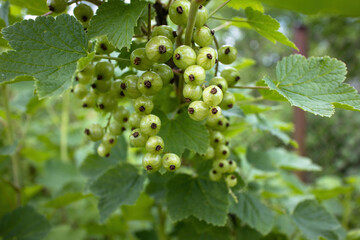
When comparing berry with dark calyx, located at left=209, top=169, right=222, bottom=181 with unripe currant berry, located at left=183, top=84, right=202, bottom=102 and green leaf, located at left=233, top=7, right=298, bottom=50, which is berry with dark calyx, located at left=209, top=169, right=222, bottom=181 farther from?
green leaf, located at left=233, top=7, right=298, bottom=50

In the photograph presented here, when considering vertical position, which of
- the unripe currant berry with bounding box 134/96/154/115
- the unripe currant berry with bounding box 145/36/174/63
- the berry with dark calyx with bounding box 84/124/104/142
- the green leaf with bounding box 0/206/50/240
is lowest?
the green leaf with bounding box 0/206/50/240

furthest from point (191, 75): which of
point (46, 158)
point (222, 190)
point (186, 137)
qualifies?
point (46, 158)

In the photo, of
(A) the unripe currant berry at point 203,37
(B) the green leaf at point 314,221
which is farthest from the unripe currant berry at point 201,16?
(B) the green leaf at point 314,221

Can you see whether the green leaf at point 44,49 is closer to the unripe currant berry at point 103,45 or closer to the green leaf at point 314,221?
the unripe currant berry at point 103,45

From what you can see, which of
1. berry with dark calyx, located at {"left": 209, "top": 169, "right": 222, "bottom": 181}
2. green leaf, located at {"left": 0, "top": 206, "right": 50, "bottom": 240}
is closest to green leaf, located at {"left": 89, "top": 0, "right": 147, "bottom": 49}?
berry with dark calyx, located at {"left": 209, "top": 169, "right": 222, "bottom": 181}

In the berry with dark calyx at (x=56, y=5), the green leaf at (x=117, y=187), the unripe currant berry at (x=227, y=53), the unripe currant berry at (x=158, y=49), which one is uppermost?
the berry with dark calyx at (x=56, y=5)
